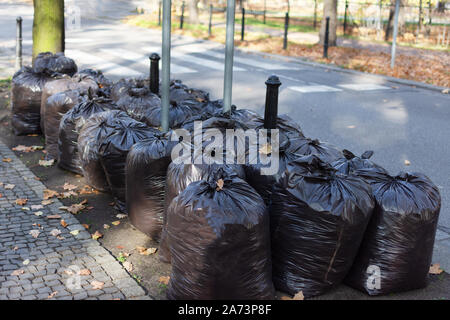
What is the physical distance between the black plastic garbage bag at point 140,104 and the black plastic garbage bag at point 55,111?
0.56 metres

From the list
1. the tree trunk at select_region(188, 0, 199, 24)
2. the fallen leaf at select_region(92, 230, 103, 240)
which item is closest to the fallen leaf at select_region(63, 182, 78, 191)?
the fallen leaf at select_region(92, 230, 103, 240)

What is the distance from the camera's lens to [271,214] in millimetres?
4129

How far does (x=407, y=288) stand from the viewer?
4.13 metres

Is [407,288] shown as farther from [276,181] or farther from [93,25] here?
[93,25]

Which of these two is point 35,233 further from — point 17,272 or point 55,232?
point 17,272

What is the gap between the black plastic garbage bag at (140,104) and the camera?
6.93m

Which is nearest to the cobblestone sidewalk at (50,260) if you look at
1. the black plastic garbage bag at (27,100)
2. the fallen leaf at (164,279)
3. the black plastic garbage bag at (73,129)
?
the fallen leaf at (164,279)

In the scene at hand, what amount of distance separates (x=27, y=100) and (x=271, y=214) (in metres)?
4.99

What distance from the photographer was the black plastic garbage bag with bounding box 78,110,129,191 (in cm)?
579

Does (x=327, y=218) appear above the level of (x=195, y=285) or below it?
above

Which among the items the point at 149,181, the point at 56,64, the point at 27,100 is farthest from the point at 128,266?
the point at 56,64

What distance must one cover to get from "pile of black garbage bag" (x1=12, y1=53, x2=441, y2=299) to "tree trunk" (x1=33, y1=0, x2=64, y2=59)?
5369mm
